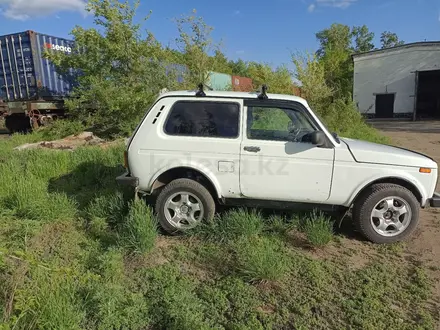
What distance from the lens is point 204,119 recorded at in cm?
417

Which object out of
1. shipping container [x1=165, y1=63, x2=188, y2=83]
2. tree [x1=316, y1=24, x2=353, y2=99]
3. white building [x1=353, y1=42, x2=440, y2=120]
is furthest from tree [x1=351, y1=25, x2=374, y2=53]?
shipping container [x1=165, y1=63, x2=188, y2=83]

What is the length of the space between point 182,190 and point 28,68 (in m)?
12.9

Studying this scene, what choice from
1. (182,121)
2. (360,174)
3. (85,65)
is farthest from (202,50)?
(360,174)

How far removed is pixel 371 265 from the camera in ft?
11.3

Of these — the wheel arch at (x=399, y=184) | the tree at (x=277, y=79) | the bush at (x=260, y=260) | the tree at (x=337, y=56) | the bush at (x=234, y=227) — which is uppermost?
the tree at (x=337, y=56)

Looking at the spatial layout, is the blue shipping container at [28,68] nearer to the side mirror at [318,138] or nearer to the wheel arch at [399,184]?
the side mirror at [318,138]

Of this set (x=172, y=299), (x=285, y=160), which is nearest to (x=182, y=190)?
(x=285, y=160)

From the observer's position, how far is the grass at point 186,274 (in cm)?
258

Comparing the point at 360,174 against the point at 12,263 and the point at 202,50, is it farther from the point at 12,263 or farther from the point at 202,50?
the point at 202,50

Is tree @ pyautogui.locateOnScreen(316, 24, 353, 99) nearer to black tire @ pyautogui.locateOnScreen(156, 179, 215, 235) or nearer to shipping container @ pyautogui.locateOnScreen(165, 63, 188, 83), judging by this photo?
shipping container @ pyautogui.locateOnScreen(165, 63, 188, 83)

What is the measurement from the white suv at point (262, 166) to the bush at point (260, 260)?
0.60 m

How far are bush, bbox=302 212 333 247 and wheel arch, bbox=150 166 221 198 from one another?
4.02 feet

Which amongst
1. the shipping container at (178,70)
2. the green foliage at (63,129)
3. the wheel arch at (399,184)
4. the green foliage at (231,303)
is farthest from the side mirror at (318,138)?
the green foliage at (63,129)

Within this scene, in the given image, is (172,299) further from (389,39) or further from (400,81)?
(389,39)
